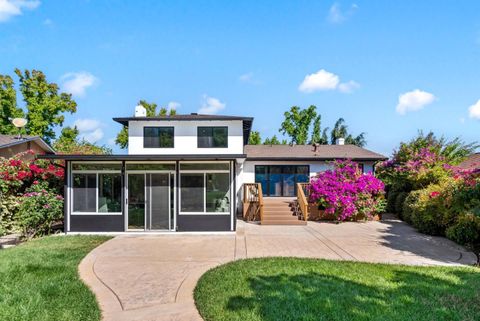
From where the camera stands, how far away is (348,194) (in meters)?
15.0

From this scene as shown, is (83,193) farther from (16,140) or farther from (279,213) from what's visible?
(16,140)

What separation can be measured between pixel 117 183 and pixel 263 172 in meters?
8.88

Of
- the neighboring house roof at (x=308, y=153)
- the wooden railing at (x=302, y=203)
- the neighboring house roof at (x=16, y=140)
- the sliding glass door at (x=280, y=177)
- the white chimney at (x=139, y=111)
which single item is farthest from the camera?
the sliding glass door at (x=280, y=177)

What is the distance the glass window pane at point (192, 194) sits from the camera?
1183 centimetres

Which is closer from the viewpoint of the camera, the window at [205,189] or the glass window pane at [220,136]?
the window at [205,189]

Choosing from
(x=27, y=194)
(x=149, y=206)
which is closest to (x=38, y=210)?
(x=27, y=194)

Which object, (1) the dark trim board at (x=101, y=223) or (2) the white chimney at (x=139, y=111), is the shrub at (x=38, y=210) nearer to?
(1) the dark trim board at (x=101, y=223)

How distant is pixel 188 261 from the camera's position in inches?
307

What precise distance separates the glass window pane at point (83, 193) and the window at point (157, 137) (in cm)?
524

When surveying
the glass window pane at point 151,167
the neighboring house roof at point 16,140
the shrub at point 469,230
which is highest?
the neighboring house roof at point 16,140

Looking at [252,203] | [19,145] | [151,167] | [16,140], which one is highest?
[16,140]

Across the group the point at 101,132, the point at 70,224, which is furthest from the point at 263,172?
the point at 101,132

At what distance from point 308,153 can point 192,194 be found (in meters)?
9.90

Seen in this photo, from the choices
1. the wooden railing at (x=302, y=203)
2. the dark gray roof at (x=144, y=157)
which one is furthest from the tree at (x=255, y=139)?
the dark gray roof at (x=144, y=157)
